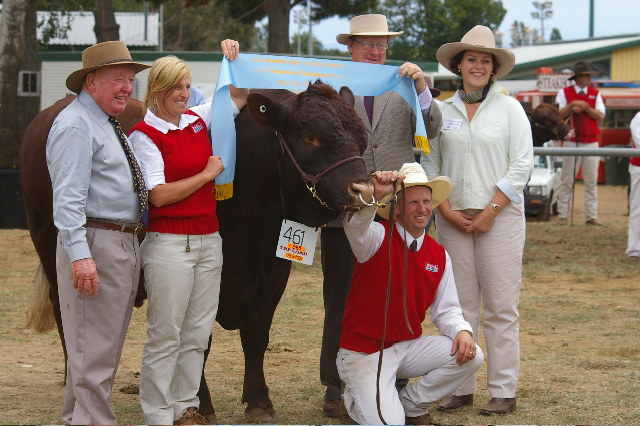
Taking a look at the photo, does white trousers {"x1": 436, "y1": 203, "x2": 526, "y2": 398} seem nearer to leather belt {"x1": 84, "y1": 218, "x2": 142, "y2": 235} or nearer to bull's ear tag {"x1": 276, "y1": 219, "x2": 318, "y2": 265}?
bull's ear tag {"x1": 276, "y1": 219, "x2": 318, "y2": 265}

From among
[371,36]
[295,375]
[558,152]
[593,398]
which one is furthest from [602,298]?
[371,36]

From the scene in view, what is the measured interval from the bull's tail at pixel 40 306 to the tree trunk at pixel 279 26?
12.2 meters

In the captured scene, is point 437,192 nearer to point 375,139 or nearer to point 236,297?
point 375,139

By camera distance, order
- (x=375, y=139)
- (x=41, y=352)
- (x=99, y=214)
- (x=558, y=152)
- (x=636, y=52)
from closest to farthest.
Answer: (x=99, y=214)
(x=375, y=139)
(x=41, y=352)
(x=558, y=152)
(x=636, y=52)

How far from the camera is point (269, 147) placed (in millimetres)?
4414

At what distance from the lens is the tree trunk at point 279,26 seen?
1697 cm

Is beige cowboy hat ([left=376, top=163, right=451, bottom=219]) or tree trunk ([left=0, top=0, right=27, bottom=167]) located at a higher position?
tree trunk ([left=0, top=0, right=27, bottom=167])

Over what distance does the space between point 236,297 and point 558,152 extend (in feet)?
19.3

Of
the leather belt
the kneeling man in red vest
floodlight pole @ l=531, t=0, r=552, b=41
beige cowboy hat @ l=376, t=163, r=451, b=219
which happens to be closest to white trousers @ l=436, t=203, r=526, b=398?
beige cowboy hat @ l=376, t=163, r=451, b=219

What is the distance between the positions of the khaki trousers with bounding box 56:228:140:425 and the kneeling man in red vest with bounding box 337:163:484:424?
1.27 meters

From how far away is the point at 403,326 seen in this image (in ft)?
14.1

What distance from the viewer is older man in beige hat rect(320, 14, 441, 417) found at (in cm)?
474

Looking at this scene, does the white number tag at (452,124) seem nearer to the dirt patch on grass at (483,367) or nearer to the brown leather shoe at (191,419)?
the dirt patch on grass at (483,367)

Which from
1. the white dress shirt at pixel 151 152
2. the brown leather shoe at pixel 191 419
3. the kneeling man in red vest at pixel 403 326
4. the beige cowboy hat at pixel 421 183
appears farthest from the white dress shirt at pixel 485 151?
the brown leather shoe at pixel 191 419
